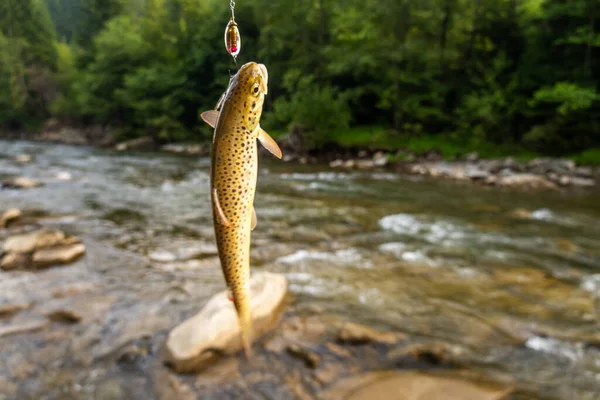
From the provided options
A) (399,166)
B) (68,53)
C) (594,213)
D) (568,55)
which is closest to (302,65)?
(399,166)

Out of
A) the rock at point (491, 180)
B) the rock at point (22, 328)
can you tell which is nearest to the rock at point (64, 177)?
the rock at point (22, 328)

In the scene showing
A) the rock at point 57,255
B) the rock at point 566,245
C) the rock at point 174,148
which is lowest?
the rock at point 174,148

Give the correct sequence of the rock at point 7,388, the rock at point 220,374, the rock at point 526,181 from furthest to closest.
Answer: the rock at point 526,181
the rock at point 220,374
the rock at point 7,388

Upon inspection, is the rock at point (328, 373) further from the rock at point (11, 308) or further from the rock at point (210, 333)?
the rock at point (11, 308)

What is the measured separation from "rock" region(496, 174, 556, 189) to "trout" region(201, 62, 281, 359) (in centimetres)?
2028

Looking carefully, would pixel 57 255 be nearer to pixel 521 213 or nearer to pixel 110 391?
pixel 110 391

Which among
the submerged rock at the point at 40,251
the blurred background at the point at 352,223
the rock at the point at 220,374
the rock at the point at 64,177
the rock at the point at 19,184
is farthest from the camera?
the rock at the point at 64,177

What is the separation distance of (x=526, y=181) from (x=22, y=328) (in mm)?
20047

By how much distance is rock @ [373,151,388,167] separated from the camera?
2536 centimetres

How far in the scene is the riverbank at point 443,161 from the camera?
19797 mm

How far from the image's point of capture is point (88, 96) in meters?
44.2

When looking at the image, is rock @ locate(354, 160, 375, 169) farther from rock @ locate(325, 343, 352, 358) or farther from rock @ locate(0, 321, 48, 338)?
rock @ locate(0, 321, 48, 338)

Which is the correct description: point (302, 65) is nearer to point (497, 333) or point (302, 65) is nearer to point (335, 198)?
point (335, 198)

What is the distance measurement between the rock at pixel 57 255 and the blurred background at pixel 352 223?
1.3 inches
